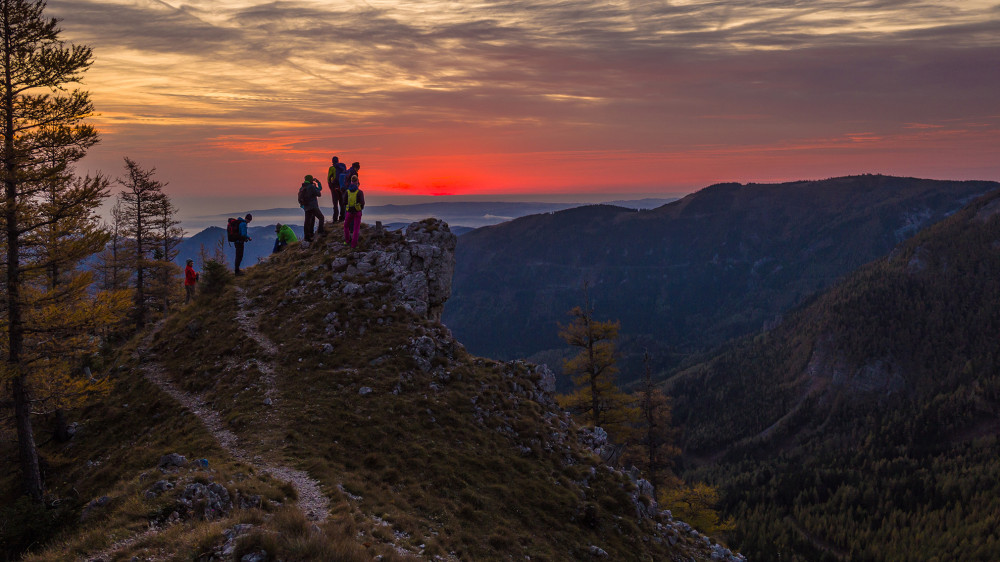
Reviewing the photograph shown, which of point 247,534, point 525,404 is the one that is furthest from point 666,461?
point 247,534

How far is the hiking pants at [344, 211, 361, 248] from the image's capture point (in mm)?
35406

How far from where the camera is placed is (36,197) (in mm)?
17688

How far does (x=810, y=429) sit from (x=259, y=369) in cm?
22915

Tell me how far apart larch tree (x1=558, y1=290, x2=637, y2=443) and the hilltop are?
10.7 meters

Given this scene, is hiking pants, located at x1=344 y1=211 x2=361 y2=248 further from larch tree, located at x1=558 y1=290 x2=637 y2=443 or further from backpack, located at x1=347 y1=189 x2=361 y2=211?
larch tree, located at x1=558 y1=290 x2=637 y2=443

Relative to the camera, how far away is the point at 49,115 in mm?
17547

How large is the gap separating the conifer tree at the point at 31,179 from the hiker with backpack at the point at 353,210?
55.2ft

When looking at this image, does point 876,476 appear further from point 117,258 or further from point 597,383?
point 117,258

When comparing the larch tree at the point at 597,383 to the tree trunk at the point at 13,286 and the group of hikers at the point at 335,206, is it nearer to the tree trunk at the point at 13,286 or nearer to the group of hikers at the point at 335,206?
the group of hikers at the point at 335,206

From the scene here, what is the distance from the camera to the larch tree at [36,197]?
16984 mm

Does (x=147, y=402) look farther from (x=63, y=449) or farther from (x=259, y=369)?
(x=259, y=369)

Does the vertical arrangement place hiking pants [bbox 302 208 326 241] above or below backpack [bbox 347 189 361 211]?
below

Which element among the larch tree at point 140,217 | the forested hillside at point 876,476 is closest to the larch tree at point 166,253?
the larch tree at point 140,217

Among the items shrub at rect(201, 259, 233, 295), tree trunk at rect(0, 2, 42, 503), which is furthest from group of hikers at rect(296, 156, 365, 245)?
tree trunk at rect(0, 2, 42, 503)
